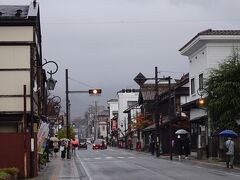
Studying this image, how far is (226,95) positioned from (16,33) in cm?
1756

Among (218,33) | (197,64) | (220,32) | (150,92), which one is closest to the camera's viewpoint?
(218,33)

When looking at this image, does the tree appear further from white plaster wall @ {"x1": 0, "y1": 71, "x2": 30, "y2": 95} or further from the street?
white plaster wall @ {"x1": 0, "y1": 71, "x2": 30, "y2": 95}

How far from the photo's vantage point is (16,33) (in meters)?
29.7

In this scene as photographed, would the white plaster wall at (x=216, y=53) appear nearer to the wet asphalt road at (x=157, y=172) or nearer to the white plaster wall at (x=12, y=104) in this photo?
the wet asphalt road at (x=157, y=172)

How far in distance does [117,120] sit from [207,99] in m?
105

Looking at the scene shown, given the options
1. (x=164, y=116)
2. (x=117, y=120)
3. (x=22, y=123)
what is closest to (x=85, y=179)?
(x=22, y=123)

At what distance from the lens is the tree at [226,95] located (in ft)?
137

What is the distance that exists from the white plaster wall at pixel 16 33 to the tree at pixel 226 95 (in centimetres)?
1672

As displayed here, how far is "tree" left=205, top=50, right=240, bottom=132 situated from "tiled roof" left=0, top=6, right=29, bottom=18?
1551 cm

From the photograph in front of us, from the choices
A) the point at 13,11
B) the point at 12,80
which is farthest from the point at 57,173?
the point at 13,11

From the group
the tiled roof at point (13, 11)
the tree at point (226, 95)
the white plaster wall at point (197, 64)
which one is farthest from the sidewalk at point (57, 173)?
the white plaster wall at point (197, 64)

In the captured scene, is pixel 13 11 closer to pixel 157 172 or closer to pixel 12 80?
pixel 12 80

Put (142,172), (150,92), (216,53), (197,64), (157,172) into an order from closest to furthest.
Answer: (157,172), (142,172), (216,53), (197,64), (150,92)

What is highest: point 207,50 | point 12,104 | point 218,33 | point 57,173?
point 218,33
